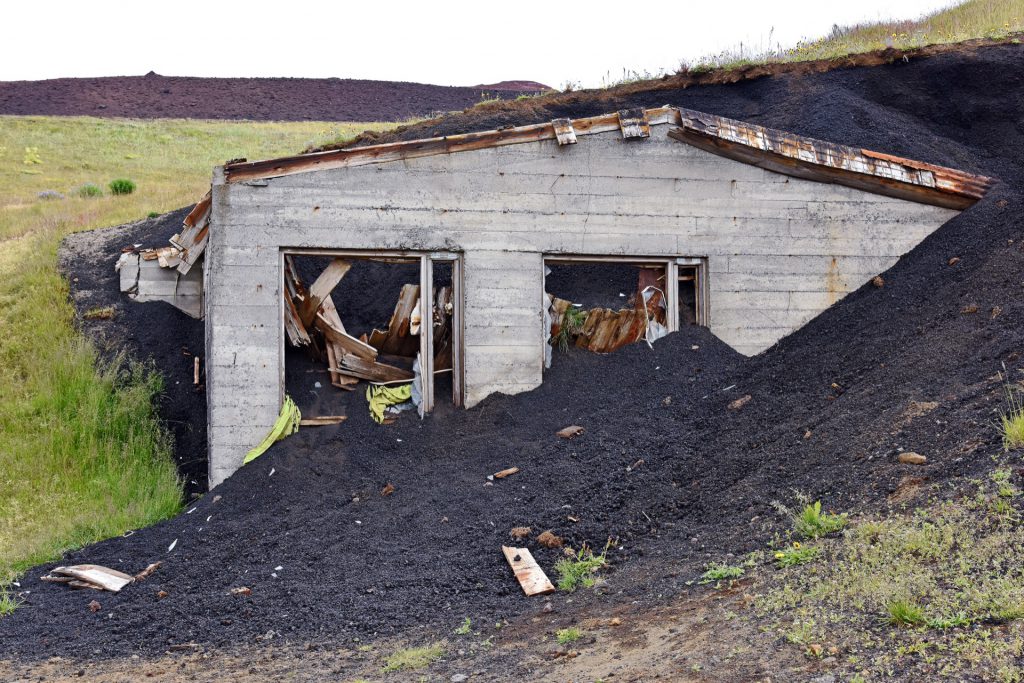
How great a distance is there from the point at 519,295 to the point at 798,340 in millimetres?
3455

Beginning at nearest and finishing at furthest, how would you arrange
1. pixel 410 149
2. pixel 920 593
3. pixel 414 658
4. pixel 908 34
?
pixel 920 593
pixel 414 658
pixel 410 149
pixel 908 34

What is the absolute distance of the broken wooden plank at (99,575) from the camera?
9.97 m

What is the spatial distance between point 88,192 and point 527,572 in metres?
21.1

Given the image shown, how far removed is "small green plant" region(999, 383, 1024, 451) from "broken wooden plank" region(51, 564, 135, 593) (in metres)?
7.88

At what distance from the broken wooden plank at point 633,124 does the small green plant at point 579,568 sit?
Answer: 594 cm

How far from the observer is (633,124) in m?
12.9

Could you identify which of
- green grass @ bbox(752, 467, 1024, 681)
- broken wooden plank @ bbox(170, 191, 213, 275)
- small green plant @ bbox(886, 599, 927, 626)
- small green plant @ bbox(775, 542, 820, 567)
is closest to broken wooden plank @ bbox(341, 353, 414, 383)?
broken wooden plank @ bbox(170, 191, 213, 275)

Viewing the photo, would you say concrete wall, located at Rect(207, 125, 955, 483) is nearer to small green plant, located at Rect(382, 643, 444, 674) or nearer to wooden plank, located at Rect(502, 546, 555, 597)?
wooden plank, located at Rect(502, 546, 555, 597)

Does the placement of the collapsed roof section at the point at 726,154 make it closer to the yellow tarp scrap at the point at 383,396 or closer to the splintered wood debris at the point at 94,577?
the yellow tarp scrap at the point at 383,396

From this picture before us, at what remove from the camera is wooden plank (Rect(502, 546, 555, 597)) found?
8.30 metres

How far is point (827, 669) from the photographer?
17.5 ft

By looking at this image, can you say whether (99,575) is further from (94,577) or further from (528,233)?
(528,233)

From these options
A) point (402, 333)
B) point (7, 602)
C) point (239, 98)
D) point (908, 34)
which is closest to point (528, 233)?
point (402, 333)

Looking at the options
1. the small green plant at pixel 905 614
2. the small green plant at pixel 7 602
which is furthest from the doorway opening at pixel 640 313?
the small green plant at pixel 905 614
